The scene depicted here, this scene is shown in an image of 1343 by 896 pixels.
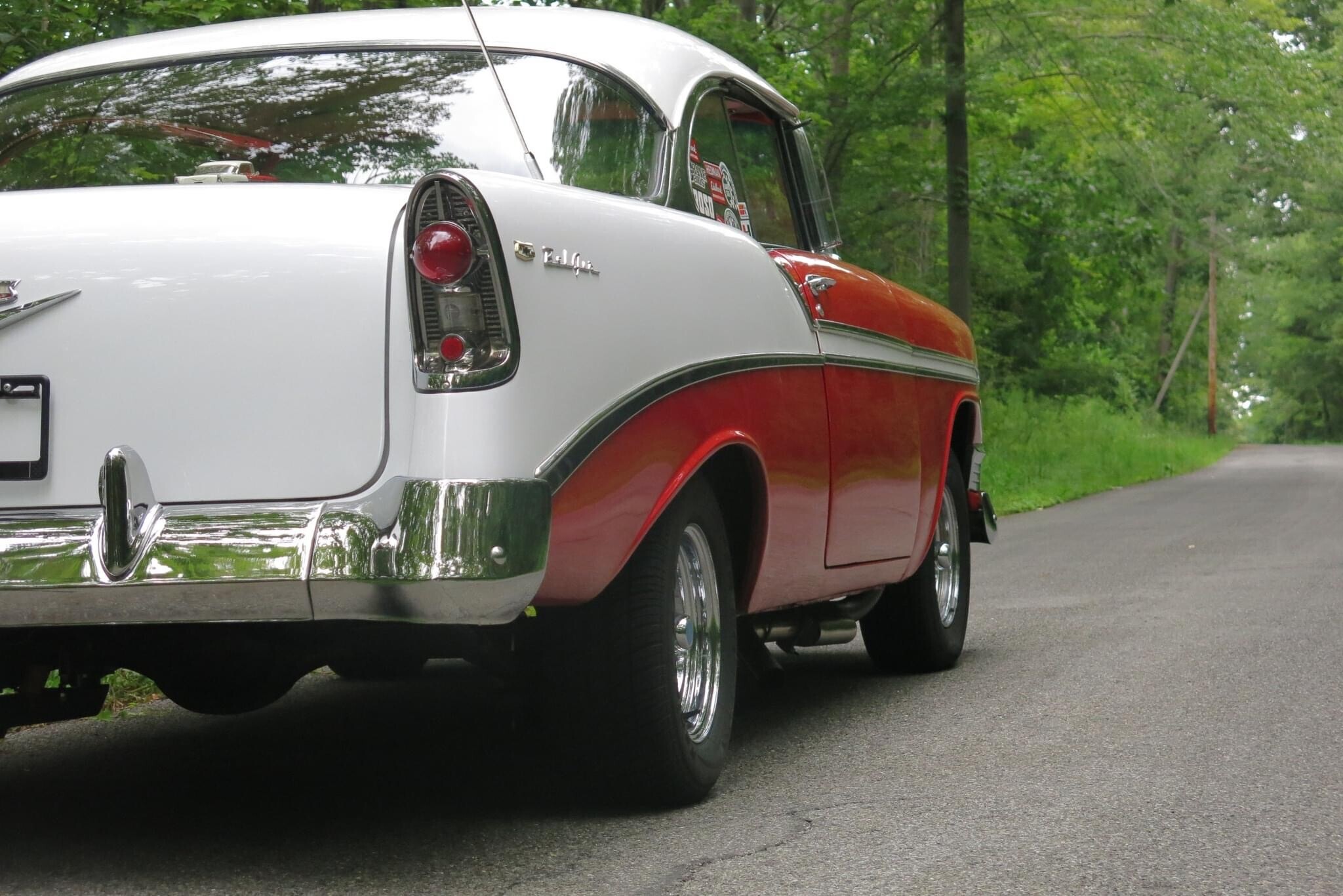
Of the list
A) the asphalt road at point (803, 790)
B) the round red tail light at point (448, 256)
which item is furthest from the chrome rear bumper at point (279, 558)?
the asphalt road at point (803, 790)

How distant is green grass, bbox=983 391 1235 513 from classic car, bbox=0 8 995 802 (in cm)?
1277

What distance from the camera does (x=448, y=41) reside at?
439 centimetres

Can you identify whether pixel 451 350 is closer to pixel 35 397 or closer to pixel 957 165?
pixel 35 397

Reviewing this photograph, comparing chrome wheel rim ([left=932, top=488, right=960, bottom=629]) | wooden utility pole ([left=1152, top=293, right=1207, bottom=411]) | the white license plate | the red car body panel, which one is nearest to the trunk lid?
the white license plate

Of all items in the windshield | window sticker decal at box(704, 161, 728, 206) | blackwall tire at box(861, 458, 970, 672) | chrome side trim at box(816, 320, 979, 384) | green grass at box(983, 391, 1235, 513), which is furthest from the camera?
green grass at box(983, 391, 1235, 513)

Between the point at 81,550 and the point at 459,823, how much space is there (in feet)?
A: 3.79

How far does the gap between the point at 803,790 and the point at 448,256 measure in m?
1.75

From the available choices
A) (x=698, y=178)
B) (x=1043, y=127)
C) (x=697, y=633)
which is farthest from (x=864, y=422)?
(x=1043, y=127)

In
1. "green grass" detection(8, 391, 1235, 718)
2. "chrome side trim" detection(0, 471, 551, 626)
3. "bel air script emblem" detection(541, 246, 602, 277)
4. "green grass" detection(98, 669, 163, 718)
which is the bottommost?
"green grass" detection(8, 391, 1235, 718)

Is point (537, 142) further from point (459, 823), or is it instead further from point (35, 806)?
point (35, 806)

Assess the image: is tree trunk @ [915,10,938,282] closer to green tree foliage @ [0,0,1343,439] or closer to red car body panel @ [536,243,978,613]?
green tree foliage @ [0,0,1343,439]

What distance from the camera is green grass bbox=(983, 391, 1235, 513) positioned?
1947cm

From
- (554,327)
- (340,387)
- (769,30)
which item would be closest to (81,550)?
(340,387)

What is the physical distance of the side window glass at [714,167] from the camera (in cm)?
454
